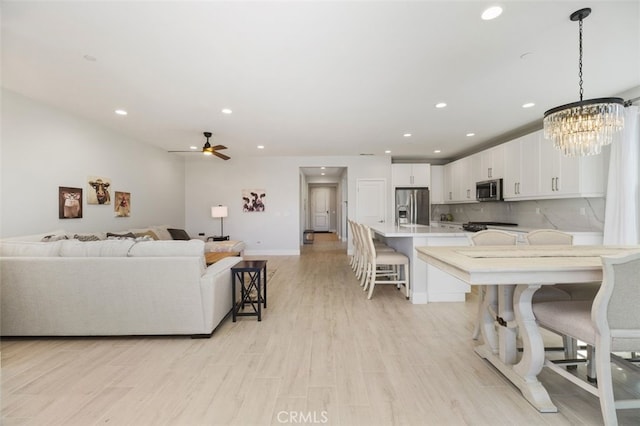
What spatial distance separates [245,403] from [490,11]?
3.08 m

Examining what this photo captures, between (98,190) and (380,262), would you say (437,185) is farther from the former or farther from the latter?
(98,190)

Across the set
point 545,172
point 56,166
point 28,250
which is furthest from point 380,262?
point 56,166

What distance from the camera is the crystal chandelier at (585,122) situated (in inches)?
75.4

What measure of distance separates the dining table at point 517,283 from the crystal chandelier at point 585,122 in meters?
0.84

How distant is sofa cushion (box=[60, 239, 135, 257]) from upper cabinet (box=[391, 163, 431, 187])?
19.6ft

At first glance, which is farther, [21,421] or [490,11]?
[490,11]

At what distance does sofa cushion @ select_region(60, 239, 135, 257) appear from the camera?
2.47 m

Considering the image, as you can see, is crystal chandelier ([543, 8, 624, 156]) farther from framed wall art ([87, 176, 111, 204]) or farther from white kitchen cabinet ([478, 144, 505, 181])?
framed wall art ([87, 176, 111, 204])

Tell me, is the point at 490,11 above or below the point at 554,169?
above

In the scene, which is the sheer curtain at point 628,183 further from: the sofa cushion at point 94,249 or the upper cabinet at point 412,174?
the sofa cushion at point 94,249

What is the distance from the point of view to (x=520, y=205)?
494cm

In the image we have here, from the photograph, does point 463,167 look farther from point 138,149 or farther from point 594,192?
point 138,149

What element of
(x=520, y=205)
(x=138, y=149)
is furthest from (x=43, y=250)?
(x=520, y=205)

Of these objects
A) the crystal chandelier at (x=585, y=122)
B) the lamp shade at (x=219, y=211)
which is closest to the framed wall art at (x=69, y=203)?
the lamp shade at (x=219, y=211)
